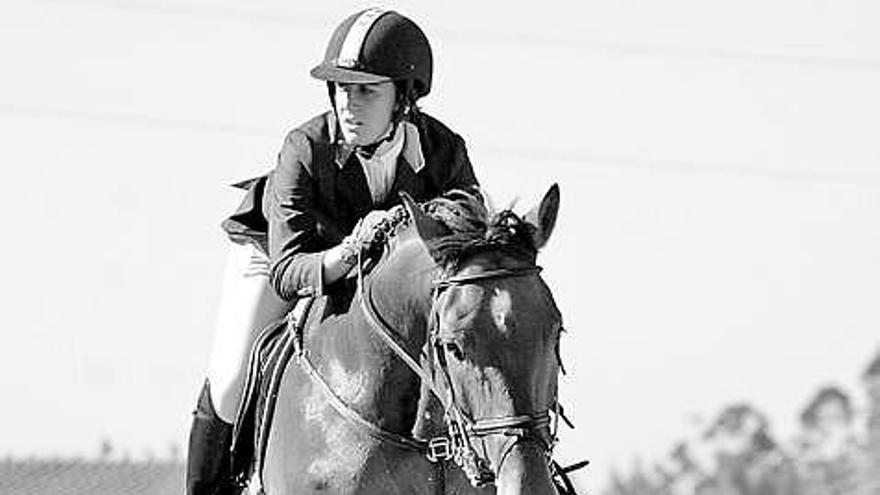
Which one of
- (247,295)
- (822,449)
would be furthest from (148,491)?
(247,295)

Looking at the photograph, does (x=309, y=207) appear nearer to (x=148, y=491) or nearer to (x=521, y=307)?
(x=521, y=307)

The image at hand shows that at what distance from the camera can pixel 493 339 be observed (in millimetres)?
Result: 10367

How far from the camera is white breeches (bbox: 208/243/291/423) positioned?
1230 cm

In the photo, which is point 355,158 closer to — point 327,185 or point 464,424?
point 327,185

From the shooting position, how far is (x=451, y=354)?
1052 centimetres

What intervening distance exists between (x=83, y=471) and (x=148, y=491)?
1.45 m

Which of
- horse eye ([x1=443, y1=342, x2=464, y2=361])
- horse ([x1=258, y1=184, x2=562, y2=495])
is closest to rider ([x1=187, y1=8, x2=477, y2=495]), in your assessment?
horse ([x1=258, y1=184, x2=562, y2=495])

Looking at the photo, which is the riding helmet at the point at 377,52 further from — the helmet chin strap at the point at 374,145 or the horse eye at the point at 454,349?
the horse eye at the point at 454,349

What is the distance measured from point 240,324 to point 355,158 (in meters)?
1.04

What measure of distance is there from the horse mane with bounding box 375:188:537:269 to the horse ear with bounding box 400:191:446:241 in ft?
0.06

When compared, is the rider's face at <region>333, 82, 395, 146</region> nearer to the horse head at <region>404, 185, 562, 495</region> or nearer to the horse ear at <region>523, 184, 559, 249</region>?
the horse head at <region>404, 185, 562, 495</region>

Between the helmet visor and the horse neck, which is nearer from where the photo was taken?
the horse neck

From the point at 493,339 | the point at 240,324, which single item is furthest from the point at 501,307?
the point at 240,324

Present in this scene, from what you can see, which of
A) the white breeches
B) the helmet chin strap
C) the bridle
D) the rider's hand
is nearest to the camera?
the bridle
